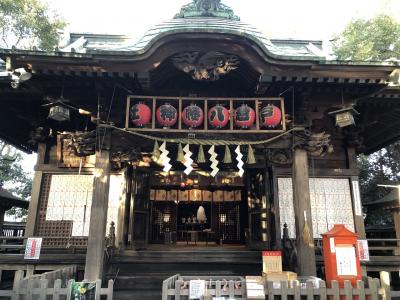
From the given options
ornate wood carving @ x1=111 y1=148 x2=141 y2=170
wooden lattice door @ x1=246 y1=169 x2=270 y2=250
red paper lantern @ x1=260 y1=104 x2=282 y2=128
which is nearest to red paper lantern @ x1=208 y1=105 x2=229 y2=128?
red paper lantern @ x1=260 y1=104 x2=282 y2=128

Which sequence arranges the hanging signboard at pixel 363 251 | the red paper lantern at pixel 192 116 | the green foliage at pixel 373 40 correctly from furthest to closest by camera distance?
the green foliage at pixel 373 40 < the hanging signboard at pixel 363 251 < the red paper lantern at pixel 192 116

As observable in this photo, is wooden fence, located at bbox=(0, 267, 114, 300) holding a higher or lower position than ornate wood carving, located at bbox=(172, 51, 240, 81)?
lower

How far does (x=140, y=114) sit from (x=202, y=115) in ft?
5.30

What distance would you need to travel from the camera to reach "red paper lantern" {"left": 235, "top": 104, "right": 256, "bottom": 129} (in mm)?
8062

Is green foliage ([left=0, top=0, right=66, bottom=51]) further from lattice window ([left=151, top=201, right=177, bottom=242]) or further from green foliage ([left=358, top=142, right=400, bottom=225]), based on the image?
green foliage ([left=358, top=142, right=400, bottom=225])

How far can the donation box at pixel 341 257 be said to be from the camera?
262 inches

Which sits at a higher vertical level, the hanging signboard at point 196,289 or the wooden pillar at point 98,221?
the wooden pillar at point 98,221

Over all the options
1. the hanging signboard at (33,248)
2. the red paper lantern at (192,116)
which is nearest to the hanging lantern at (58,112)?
the red paper lantern at (192,116)

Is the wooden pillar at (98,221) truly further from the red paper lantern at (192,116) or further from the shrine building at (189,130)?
the red paper lantern at (192,116)

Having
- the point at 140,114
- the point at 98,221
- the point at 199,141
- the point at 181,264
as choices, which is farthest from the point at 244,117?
the point at 181,264

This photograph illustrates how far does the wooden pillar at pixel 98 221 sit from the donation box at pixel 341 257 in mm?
5370

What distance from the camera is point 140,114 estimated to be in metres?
7.95

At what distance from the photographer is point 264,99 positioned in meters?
8.33

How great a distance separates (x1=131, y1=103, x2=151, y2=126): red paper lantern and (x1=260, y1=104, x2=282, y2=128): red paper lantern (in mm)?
3045
